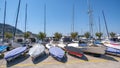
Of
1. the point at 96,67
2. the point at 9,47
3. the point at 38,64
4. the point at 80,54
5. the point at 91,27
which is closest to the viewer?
the point at 96,67

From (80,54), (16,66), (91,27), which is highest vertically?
(91,27)

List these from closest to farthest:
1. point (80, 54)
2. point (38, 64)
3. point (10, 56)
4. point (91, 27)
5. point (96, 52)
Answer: point (38, 64) → point (10, 56) → point (80, 54) → point (96, 52) → point (91, 27)

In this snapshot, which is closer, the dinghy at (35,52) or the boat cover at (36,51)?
the dinghy at (35,52)

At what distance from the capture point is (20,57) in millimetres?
13344

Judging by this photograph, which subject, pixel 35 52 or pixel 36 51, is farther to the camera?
pixel 36 51

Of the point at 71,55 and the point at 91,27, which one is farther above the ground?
the point at 91,27

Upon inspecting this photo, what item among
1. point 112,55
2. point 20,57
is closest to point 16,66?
point 20,57

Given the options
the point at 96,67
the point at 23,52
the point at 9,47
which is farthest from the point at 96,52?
the point at 9,47

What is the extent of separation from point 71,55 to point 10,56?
6366 millimetres

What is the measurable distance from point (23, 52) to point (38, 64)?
3393 millimetres

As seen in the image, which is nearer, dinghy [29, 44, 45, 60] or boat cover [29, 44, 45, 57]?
dinghy [29, 44, 45, 60]

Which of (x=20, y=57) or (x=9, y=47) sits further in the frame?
(x=9, y=47)

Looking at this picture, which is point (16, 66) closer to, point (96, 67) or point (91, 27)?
point (96, 67)

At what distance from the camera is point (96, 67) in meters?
9.99
